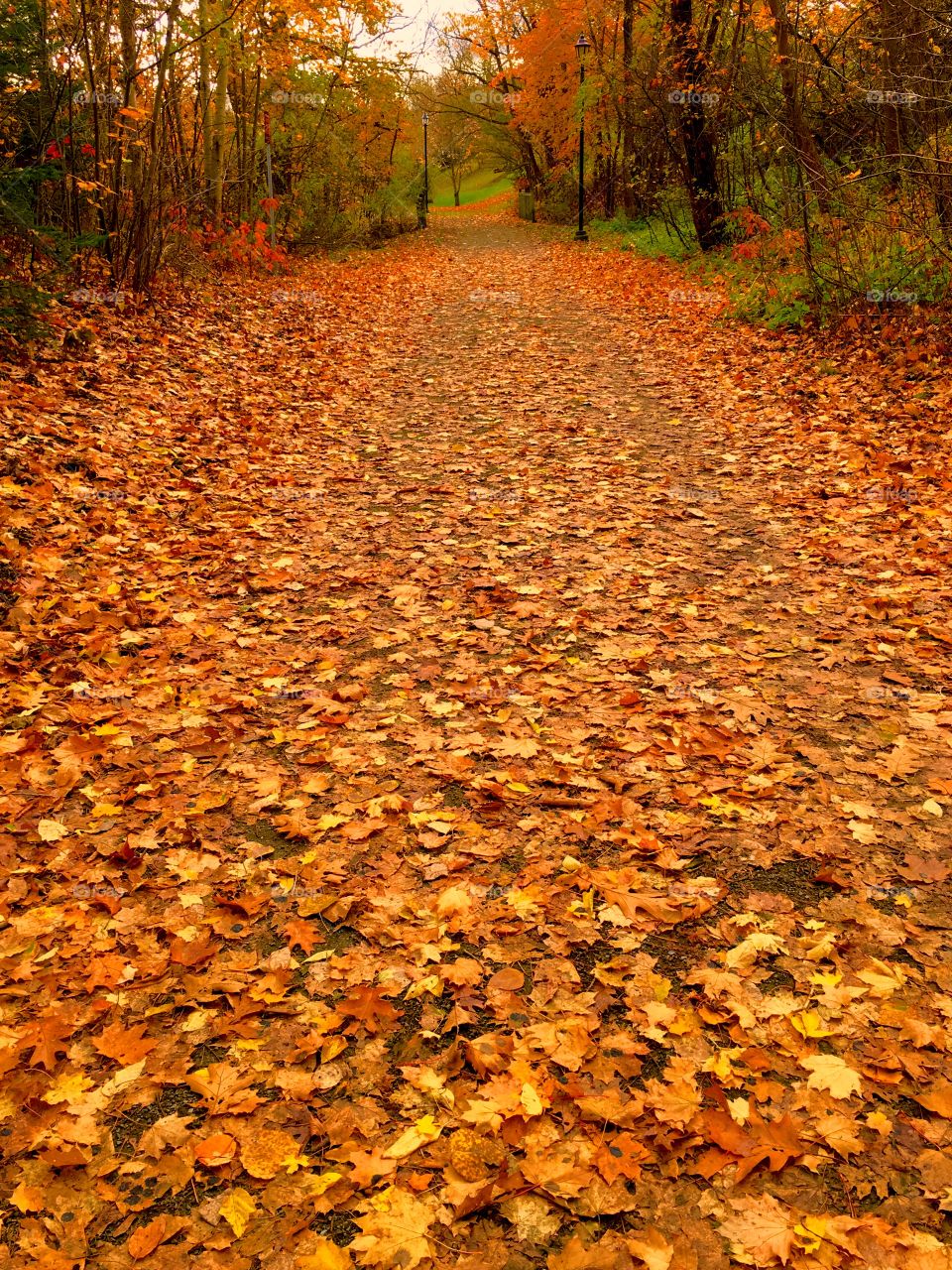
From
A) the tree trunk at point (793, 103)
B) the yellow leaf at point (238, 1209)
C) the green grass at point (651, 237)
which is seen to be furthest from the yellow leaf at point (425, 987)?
the green grass at point (651, 237)

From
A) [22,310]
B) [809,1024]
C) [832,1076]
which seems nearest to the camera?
[832,1076]

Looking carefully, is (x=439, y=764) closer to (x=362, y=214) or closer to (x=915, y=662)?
(x=915, y=662)

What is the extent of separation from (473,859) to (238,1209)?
148 cm

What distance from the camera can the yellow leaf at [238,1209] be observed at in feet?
7.21

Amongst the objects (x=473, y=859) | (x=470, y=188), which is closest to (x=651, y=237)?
(x=473, y=859)

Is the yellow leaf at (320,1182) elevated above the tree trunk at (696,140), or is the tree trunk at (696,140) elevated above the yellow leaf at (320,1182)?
the tree trunk at (696,140)

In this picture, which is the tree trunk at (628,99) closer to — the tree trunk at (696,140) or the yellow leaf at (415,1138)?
the tree trunk at (696,140)

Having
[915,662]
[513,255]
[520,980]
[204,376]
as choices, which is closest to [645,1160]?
[520,980]

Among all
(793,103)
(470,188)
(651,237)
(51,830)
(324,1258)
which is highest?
(470,188)

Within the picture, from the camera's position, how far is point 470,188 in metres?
73.8

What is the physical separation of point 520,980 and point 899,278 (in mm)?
10035

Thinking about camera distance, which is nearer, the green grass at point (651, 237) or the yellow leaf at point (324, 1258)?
the yellow leaf at point (324, 1258)

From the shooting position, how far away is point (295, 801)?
3834 millimetres

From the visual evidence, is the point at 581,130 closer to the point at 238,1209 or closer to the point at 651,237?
the point at 651,237
